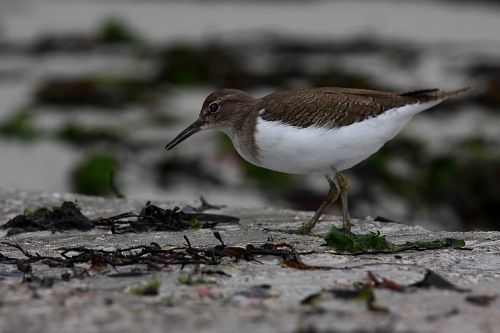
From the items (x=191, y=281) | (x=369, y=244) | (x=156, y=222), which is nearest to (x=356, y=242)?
(x=369, y=244)

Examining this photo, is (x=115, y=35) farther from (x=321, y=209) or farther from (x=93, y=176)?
(x=321, y=209)

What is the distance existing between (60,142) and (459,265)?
5760 mm

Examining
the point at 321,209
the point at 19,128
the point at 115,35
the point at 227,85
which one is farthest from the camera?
the point at 115,35

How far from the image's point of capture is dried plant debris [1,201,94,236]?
543 centimetres

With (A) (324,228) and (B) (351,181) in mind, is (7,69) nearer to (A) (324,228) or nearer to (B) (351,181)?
(B) (351,181)

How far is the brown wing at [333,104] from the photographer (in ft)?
17.1

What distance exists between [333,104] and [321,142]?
0.94ft

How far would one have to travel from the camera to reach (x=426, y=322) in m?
3.38

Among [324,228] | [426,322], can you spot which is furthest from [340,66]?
[426,322]

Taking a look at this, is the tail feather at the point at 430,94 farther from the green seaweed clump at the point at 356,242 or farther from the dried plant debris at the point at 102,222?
the dried plant debris at the point at 102,222

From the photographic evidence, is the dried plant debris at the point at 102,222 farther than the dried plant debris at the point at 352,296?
Yes

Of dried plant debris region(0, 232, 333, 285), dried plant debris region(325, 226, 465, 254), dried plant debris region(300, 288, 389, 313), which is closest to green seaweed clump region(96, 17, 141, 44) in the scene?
dried plant debris region(0, 232, 333, 285)

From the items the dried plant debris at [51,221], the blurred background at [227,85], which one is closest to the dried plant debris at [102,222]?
the dried plant debris at [51,221]

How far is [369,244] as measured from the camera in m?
4.64
